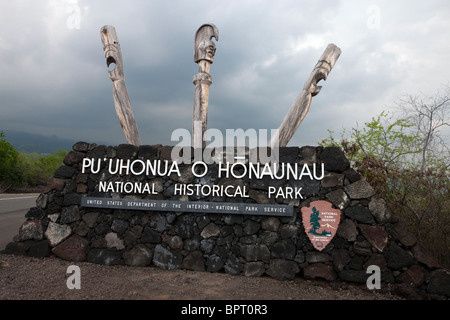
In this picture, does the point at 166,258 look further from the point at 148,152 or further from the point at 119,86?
the point at 119,86

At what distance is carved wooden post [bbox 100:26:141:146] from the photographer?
5699mm

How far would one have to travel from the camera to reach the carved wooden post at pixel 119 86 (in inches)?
224

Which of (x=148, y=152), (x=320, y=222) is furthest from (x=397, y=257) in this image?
(x=148, y=152)

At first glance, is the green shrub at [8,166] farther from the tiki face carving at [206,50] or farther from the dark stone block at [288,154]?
the dark stone block at [288,154]

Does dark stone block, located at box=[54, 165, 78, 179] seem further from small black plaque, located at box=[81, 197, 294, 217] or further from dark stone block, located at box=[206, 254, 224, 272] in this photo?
dark stone block, located at box=[206, 254, 224, 272]

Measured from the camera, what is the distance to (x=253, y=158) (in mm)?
4625

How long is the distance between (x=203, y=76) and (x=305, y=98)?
6.26 ft

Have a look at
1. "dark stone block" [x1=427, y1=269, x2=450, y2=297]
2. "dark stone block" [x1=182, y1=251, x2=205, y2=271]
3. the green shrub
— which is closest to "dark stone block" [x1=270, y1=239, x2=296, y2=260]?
"dark stone block" [x1=182, y1=251, x2=205, y2=271]

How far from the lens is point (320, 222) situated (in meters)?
4.34

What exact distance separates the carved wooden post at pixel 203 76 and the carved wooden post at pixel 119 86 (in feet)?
4.13

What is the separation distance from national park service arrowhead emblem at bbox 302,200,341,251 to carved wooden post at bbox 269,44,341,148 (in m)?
1.37

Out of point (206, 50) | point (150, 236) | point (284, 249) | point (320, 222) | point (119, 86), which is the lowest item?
point (284, 249)

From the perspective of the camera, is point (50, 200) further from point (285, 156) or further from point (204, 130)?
point (285, 156)

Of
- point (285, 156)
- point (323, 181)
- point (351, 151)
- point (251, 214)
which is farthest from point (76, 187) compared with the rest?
point (351, 151)
